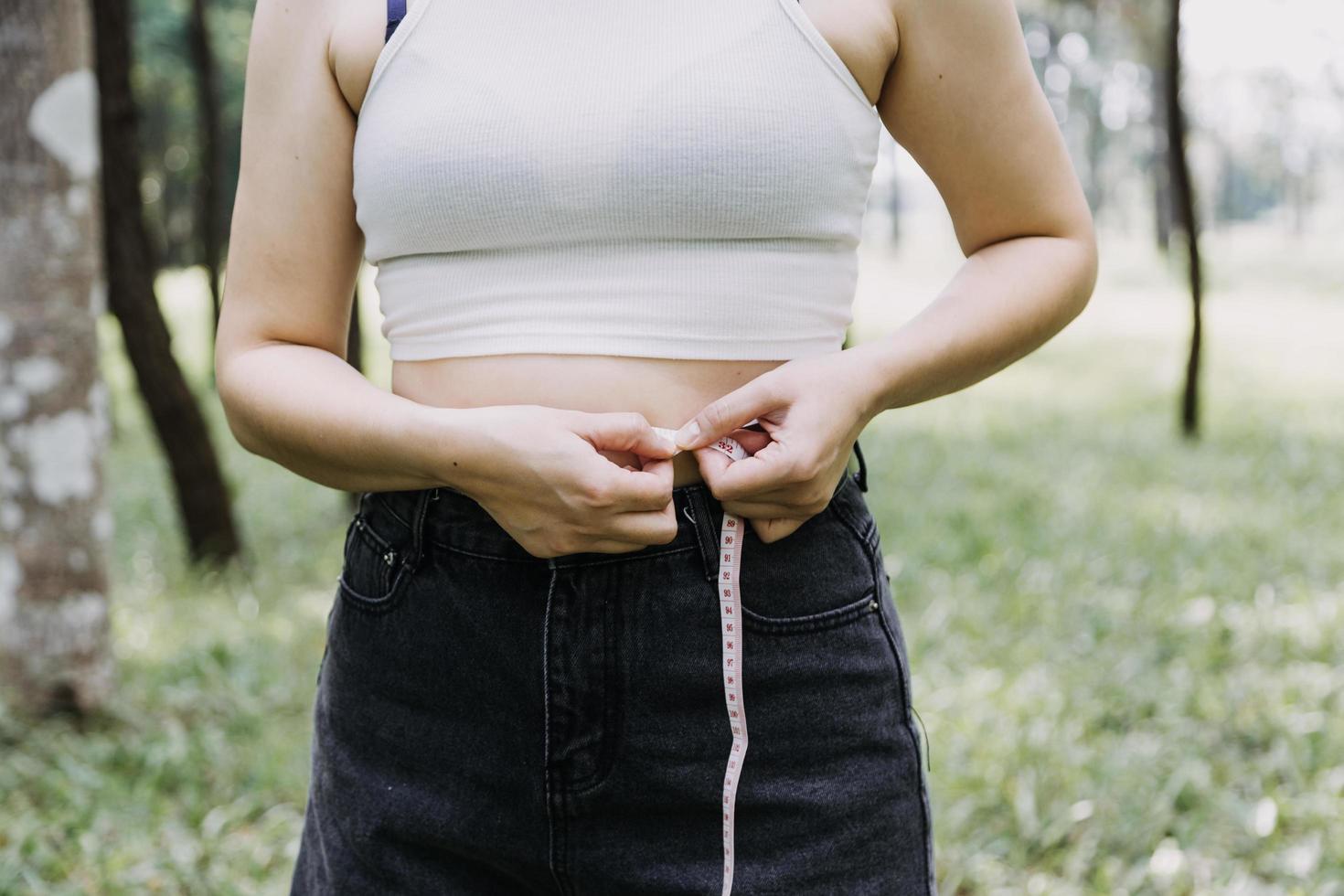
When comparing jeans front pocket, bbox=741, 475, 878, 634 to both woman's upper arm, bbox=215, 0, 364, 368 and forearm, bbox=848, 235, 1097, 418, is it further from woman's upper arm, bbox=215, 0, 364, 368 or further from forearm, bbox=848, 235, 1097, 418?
woman's upper arm, bbox=215, 0, 364, 368

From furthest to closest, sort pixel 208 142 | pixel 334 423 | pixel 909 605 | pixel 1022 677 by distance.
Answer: pixel 208 142
pixel 909 605
pixel 1022 677
pixel 334 423

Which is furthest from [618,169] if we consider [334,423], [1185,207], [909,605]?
[1185,207]

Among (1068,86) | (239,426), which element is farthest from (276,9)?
(1068,86)

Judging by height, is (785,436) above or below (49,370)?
above

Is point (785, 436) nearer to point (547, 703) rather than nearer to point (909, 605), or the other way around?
point (547, 703)

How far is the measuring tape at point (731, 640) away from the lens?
1.01m

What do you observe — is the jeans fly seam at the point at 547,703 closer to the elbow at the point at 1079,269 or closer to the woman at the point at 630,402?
the woman at the point at 630,402

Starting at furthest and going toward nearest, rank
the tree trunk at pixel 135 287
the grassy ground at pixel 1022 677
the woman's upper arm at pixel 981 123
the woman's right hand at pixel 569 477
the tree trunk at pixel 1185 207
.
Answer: the tree trunk at pixel 1185 207 → the tree trunk at pixel 135 287 → the grassy ground at pixel 1022 677 → the woman's upper arm at pixel 981 123 → the woman's right hand at pixel 569 477

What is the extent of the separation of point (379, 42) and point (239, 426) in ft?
1.30

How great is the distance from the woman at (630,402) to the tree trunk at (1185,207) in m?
6.57

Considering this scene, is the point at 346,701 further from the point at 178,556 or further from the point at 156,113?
the point at 156,113

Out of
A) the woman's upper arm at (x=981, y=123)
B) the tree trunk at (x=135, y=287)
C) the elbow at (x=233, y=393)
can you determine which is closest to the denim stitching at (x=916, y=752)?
the woman's upper arm at (x=981, y=123)

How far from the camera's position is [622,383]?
105cm

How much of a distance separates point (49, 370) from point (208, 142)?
16.3ft
